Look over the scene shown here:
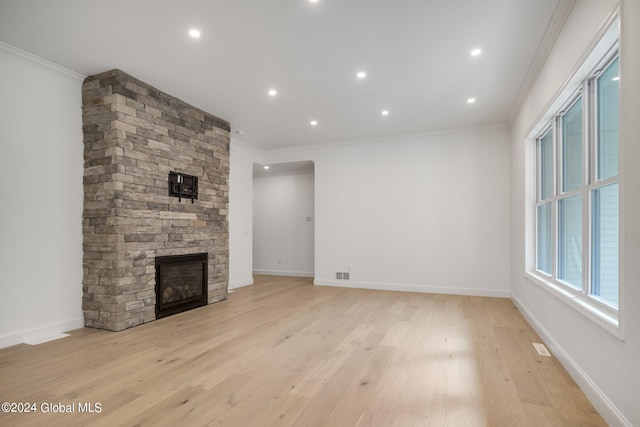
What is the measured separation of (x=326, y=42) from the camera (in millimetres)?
3098

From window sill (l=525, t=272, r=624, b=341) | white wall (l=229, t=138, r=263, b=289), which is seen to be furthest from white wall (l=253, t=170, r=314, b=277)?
window sill (l=525, t=272, r=624, b=341)

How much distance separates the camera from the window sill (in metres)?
1.90

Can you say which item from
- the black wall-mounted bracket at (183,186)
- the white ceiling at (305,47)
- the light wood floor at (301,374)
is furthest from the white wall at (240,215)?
the light wood floor at (301,374)

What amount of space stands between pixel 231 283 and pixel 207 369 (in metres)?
3.62

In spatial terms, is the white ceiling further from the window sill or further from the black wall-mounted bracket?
the window sill

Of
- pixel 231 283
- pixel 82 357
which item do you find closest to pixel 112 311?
pixel 82 357

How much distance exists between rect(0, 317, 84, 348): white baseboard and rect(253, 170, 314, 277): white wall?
192 inches

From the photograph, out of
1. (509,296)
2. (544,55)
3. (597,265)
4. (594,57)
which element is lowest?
(509,296)

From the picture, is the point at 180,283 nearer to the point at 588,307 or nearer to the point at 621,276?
the point at 588,307

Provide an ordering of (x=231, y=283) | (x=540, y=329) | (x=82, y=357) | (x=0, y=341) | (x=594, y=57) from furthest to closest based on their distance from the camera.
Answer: (x=231, y=283)
(x=540, y=329)
(x=0, y=341)
(x=82, y=357)
(x=594, y=57)

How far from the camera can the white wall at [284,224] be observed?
8.07m

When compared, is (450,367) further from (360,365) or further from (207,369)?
(207,369)

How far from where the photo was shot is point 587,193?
2482mm

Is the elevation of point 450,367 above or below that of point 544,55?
below
